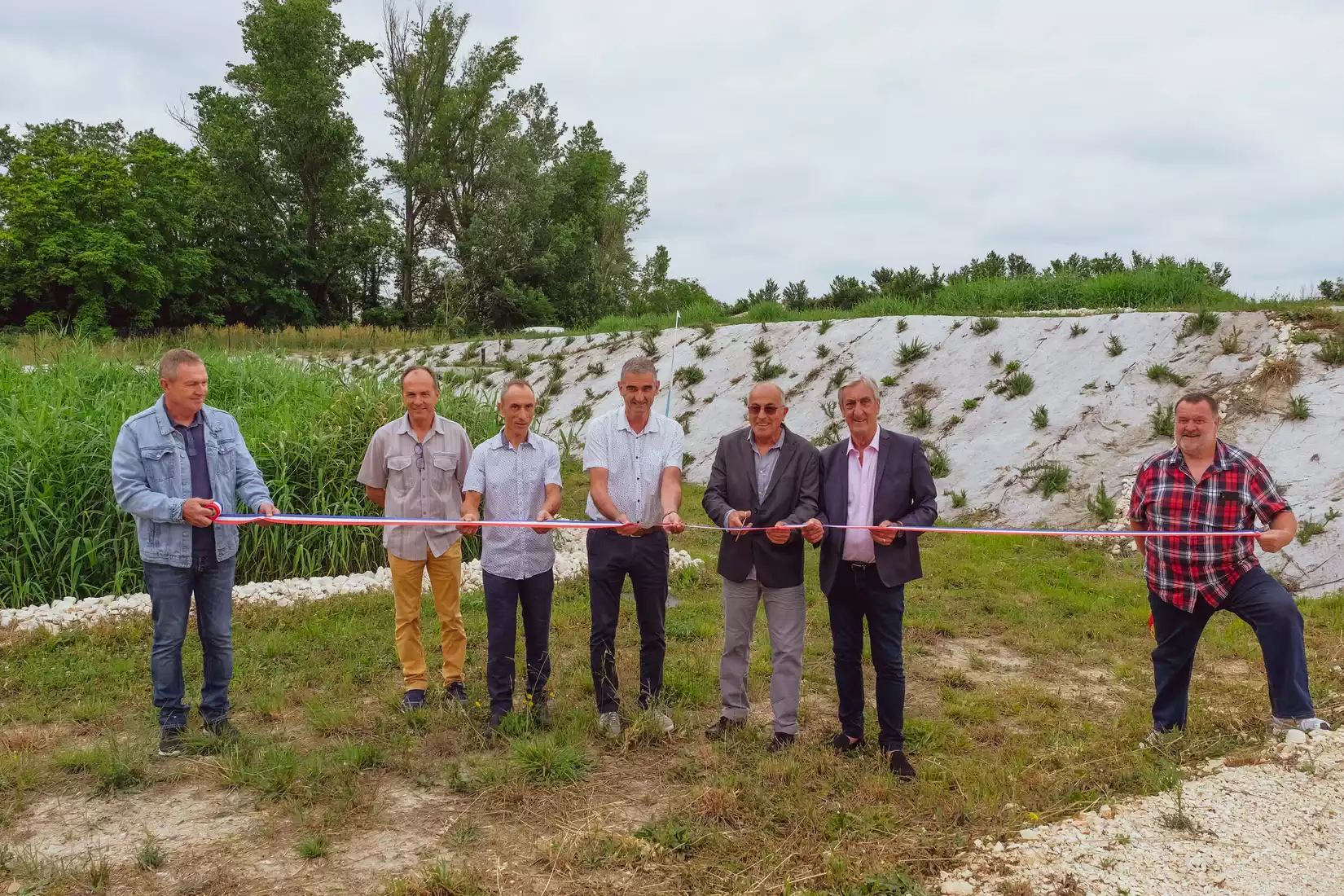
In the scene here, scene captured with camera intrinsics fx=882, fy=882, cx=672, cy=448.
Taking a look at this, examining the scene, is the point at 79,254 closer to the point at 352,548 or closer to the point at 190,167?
the point at 190,167

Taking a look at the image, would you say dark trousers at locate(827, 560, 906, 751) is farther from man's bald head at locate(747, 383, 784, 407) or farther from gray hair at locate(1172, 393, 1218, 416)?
gray hair at locate(1172, 393, 1218, 416)

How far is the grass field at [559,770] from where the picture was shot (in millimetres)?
3068

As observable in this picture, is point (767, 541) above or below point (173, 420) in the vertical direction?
below

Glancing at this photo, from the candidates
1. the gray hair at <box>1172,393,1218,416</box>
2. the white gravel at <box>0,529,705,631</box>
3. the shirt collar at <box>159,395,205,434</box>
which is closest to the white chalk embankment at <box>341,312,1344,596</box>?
the white gravel at <box>0,529,705,631</box>

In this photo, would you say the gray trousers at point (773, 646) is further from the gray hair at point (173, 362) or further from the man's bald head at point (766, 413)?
the gray hair at point (173, 362)

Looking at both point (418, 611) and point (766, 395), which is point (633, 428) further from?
point (418, 611)

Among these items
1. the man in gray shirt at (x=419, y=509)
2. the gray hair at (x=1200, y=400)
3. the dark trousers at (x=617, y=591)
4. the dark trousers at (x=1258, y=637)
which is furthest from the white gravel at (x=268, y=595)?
the gray hair at (x=1200, y=400)

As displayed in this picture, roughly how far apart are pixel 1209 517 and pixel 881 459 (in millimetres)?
1477

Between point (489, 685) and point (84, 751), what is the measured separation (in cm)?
178

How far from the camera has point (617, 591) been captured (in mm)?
4281

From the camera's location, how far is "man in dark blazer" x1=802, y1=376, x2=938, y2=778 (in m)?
3.91

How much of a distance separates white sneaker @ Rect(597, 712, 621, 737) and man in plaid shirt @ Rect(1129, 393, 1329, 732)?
8.51 ft

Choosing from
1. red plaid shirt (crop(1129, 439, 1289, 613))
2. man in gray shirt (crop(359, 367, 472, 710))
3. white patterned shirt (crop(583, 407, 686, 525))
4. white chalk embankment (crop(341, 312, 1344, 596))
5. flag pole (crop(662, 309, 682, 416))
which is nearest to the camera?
red plaid shirt (crop(1129, 439, 1289, 613))

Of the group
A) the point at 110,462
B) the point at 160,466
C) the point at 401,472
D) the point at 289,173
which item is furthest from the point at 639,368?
the point at 289,173
